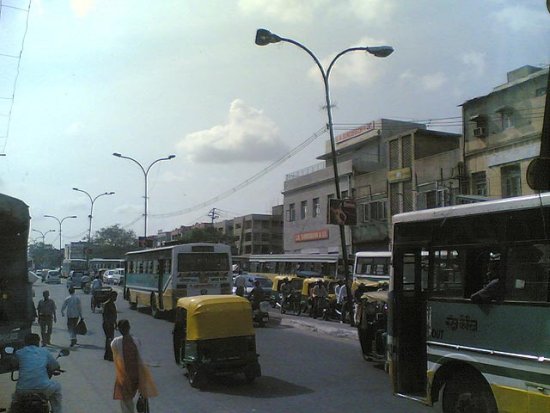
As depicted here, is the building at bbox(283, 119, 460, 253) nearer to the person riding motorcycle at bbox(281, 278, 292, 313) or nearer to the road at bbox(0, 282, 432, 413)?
the person riding motorcycle at bbox(281, 278, 292, 313)

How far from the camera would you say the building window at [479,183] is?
32.3 metres

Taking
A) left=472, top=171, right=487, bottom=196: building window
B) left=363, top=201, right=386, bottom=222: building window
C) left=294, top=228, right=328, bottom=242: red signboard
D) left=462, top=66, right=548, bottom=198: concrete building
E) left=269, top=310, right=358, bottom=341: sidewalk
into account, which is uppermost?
left=462, top=66, right=548, bottom=198: concrete building

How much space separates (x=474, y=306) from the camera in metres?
7.05

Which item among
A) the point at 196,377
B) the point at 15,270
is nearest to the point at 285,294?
the point at 196,377

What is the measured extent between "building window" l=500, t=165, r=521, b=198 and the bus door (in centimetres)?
2330

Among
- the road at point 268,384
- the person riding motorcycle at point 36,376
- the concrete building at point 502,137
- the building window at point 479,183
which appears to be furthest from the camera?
the building window at point 479,183

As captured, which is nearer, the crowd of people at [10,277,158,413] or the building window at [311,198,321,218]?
the crowd of people at [10,277,158,413]

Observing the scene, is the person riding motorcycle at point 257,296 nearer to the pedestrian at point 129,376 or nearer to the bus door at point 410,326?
the bus door at point 410,326

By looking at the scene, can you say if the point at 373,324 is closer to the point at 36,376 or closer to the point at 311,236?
the point at 36,376

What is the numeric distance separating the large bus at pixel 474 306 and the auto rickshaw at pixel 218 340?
11.2 feet

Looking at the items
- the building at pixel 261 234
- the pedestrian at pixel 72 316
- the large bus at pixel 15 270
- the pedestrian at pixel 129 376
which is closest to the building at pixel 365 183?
the pedestrian at pixel 72 316

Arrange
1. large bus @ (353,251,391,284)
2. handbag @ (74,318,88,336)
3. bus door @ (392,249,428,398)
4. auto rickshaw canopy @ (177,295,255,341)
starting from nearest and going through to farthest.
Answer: bus door @ (392,249,428,398)
auto rickshaw canopy @ (177,295,255,341)
handbag @ (74,318,88,336)
large bus @ (353,251,391,284)

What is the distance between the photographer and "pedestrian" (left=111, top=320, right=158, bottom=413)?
280 inches

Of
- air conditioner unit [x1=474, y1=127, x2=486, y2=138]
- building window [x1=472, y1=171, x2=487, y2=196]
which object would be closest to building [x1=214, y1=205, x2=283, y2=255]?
building window [x1=472, y1=171, x2=487, y2=196]
